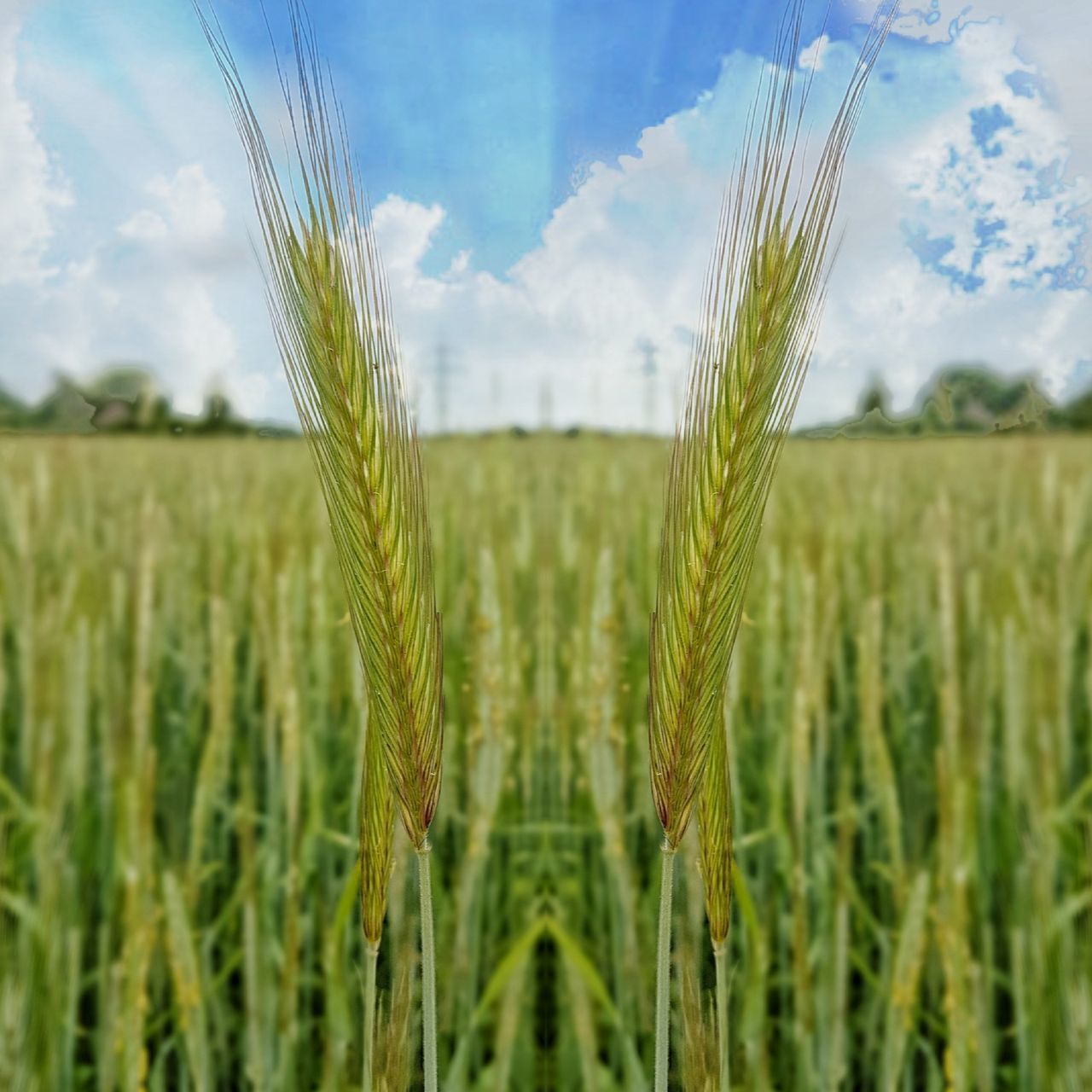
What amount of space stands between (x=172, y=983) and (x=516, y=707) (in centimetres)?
81

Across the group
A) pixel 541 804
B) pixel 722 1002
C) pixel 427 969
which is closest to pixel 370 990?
pixel 427 969

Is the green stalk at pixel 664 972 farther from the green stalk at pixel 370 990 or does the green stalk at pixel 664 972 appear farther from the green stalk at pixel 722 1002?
the green stalk at pixel 370 990

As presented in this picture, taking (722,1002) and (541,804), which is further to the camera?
(541,804)

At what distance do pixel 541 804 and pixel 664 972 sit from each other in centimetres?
79

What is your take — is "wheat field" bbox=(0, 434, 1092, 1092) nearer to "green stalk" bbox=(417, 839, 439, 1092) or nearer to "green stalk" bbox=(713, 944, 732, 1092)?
"green stalk" bbox=(713, 944, 732, 1092)

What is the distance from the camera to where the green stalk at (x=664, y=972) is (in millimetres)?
654

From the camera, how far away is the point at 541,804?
1.44m

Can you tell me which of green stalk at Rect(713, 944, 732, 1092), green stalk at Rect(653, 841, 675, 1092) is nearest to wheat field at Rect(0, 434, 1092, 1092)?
green stalk at Rect(713, 944, 732, 1092)

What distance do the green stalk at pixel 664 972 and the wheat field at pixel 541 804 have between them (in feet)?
2.11

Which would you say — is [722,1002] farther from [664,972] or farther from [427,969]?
[427,969]

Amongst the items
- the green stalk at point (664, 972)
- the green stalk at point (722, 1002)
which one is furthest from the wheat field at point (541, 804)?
the green stalk at point (664, 972)

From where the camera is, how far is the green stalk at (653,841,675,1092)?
0.65 m

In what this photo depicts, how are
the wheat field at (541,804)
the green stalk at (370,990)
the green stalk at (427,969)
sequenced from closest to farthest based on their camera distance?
1. the green stalk at (427,969)
2. the green stalk at (370,990)
3. the wheat field at (541,804)

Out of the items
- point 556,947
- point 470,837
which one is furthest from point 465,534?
point 556,947
